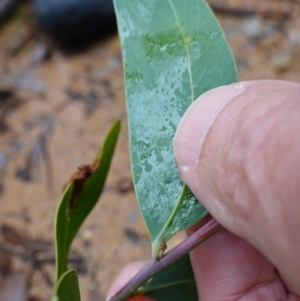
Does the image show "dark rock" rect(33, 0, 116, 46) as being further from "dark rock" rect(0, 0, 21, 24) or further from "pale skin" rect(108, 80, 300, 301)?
"pale skin" rect(108, 80, 300, 301)

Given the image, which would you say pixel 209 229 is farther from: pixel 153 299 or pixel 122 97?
pixel 122 97

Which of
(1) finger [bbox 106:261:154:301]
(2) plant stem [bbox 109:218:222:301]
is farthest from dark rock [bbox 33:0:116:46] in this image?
(2) plant stem [bbox 109:218:222:301]

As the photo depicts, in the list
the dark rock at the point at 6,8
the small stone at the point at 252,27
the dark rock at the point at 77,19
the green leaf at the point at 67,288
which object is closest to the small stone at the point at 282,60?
the small stone at the point at 252,27

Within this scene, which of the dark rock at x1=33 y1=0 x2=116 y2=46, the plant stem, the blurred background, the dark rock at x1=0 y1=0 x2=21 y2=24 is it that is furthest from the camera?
the dark rock at x1=0 y1=0 x2=21 y2=24

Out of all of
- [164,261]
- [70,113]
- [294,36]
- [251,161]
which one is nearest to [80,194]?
[164,261]

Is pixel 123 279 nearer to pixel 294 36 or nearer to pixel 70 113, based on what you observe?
pixel 70 113

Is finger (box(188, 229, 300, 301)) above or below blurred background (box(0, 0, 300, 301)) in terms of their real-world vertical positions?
above
